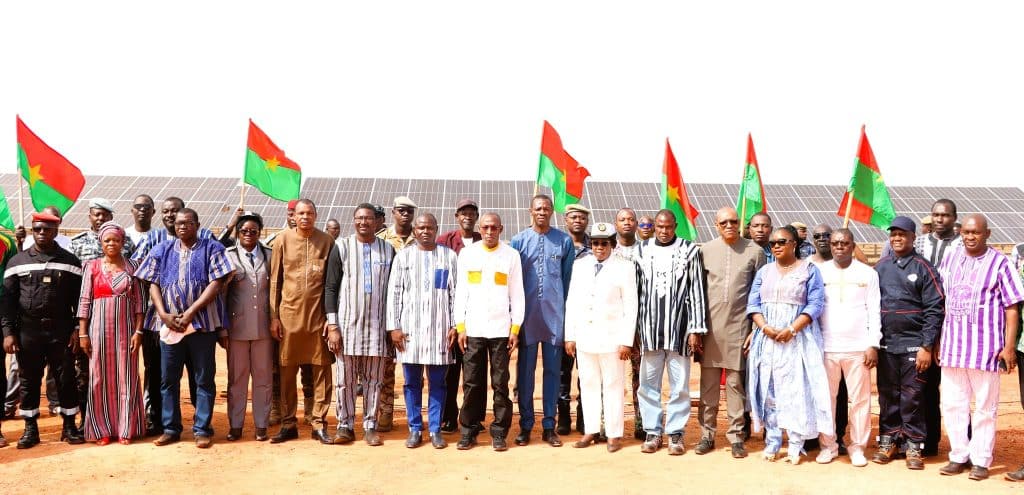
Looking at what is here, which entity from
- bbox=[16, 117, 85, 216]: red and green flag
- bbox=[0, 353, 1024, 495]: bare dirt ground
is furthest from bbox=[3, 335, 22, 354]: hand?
bbox=[16, 117, 85, 216]: red and green flag

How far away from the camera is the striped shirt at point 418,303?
6988 mm

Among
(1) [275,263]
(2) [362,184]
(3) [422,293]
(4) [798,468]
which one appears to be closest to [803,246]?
(4) [798,468]

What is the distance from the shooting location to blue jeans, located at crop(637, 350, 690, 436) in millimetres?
6840

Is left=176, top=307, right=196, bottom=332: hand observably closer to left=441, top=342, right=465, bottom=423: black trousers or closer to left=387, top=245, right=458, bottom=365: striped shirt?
left=387, top=245, right=458, bottom=365: striped shirt

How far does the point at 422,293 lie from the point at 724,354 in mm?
2574

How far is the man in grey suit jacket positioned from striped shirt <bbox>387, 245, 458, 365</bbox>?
112 centimetres

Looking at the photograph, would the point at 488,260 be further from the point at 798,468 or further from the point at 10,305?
the point at 10,305

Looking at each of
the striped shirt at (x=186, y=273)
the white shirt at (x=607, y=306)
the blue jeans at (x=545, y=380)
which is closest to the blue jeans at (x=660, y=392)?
the white shirt at (x=607, y=306)

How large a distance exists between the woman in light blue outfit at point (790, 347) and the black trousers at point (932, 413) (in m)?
0.91

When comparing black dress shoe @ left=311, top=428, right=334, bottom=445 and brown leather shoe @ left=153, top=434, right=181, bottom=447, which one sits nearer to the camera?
brown leather shoe @ left=153, top=434, right=181, bottom=447

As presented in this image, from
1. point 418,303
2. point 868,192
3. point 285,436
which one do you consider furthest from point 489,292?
point 868,192

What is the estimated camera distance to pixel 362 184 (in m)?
20.8

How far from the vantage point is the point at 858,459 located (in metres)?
6.55

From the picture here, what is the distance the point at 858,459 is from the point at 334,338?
4346 mm
